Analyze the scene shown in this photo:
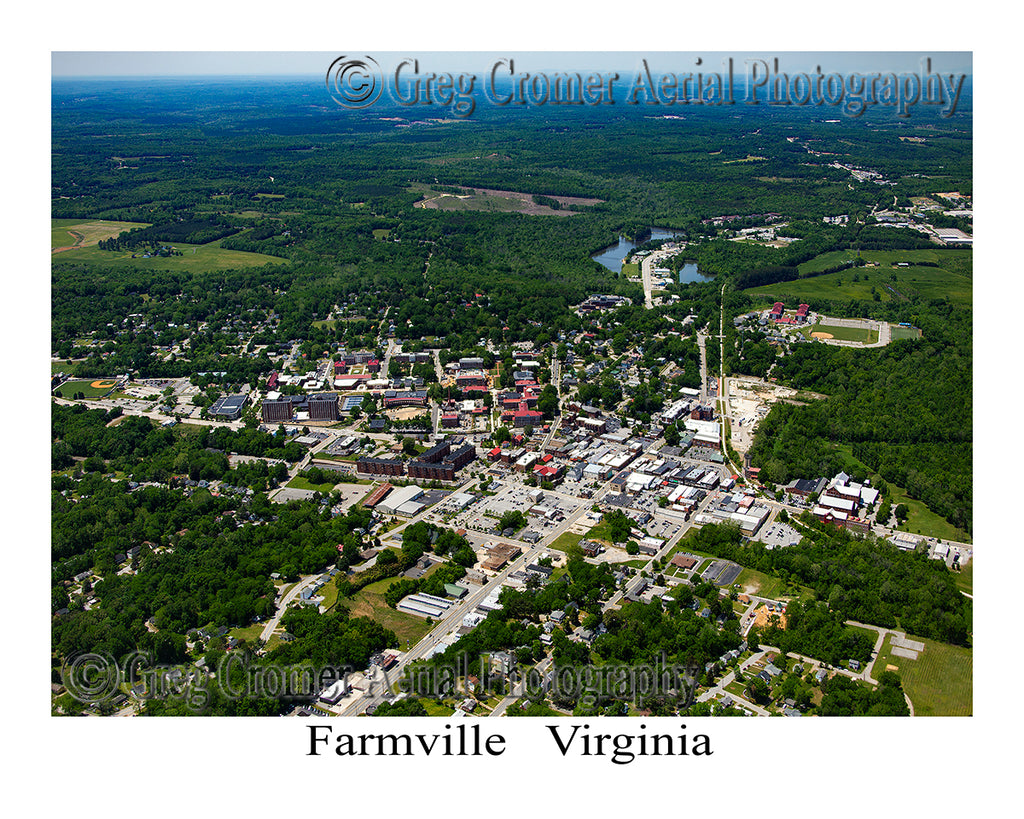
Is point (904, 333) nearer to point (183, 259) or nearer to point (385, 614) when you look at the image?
point (385, 614)

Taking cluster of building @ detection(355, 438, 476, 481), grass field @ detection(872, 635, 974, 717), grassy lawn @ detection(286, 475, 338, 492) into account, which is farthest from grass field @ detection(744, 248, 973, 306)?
grass field @ detection(872, 635, 974, 717)

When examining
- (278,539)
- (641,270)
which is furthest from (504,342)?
(278,539)

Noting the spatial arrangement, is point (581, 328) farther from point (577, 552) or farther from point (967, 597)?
point (967, 597)

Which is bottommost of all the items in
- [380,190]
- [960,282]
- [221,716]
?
[221,716]

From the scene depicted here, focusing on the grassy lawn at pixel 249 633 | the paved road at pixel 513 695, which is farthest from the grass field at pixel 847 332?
the grassy lawn at pixel 249 633

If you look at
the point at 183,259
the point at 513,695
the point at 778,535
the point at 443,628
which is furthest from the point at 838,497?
the point at 183,259

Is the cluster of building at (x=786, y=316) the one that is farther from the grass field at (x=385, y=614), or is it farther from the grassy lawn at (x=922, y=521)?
the grass field at (x=385, y=614)
